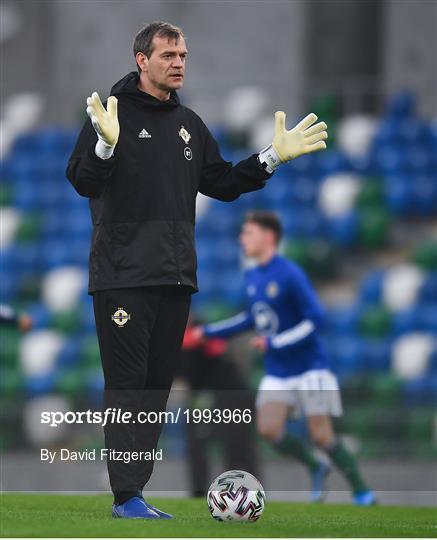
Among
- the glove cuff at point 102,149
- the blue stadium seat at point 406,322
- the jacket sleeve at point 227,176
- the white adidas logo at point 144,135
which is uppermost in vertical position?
the white adidas logo at point 144,135

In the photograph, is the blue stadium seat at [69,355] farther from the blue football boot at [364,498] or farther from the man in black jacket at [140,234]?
the man in black jacket at [140,234]

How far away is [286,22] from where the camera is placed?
16.4 meters

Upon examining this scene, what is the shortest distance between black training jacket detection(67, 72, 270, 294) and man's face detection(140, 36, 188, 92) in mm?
99

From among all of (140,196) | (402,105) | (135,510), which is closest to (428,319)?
(402,105)

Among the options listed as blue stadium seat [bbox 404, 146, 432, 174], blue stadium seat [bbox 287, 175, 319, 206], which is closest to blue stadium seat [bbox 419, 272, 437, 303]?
blue stadium seat [bbox 404, 146, 432, 174]

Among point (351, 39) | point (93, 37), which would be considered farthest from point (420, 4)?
point (93, 37)

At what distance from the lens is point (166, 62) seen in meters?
5.90

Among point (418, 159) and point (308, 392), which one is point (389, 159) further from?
point (308, 392)

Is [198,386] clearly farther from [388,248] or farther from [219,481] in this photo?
[388,248]

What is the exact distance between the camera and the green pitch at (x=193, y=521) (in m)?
5.31

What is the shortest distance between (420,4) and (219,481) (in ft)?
35.1

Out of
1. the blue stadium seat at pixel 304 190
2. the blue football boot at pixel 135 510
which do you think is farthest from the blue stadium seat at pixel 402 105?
the blue football boot at pixel 135 510

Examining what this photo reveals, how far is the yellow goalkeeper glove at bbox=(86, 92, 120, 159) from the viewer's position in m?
5.56

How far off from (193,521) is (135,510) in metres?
0.31
